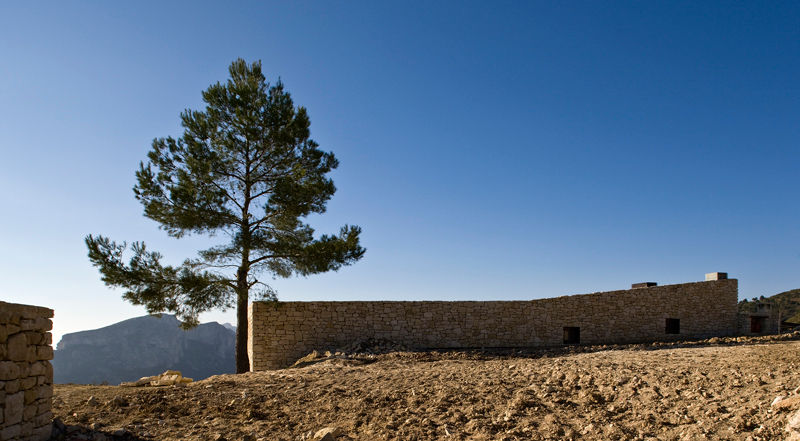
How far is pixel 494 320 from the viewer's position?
17141 millimetres

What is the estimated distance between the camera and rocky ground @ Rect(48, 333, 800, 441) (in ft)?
19.1

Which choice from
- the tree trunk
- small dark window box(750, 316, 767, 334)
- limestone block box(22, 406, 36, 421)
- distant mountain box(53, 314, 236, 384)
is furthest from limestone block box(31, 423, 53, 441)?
distant mountain box(53, 314, 236, 384)

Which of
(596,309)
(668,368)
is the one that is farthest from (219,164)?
(596,309)

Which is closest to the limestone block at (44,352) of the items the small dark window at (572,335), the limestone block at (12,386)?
the limestone block at (12,386)

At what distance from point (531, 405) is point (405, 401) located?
198 cm

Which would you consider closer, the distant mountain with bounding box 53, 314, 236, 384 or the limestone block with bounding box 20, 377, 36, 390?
the limestone block with bounding box 20, 377, 36, 390

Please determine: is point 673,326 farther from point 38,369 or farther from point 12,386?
point 12,386

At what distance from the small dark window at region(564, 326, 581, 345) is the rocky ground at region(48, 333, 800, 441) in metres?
8.42

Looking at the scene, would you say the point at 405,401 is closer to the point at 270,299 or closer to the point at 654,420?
the point at 654,420

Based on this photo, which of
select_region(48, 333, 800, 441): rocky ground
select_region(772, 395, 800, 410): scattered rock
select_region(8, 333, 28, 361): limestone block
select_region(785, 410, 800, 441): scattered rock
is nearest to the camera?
select_region(785, 410, 800, 441): scattered rock

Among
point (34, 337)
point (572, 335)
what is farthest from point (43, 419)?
point (572, 335)

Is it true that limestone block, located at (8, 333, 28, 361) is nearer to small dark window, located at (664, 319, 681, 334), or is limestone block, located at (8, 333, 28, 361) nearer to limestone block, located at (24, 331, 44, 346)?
limestone block, located at (24, 331, 44, 346)

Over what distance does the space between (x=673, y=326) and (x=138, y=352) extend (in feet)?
217

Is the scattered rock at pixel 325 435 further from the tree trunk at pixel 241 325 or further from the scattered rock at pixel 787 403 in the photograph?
the tree trunk at pixel 241 325
